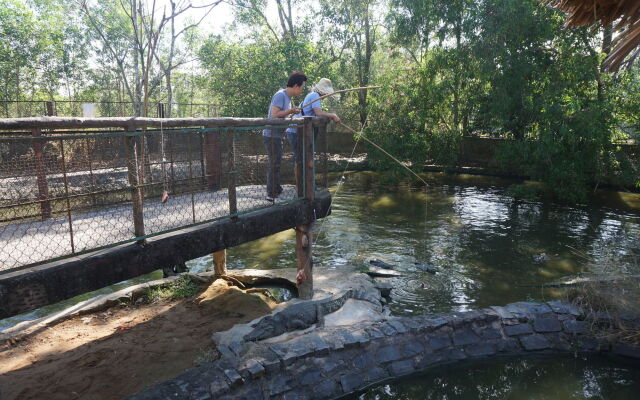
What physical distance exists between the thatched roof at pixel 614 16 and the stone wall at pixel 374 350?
→ 8.91 ft

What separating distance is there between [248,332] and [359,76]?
57.0 ft

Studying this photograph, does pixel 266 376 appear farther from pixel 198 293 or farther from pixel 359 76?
pixel 359 76

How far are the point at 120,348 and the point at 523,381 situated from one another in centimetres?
383

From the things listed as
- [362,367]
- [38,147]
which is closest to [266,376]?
[362,367]

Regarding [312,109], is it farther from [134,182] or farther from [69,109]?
[69,109]

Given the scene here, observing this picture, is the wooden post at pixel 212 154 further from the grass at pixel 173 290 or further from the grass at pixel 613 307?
the grass at pixel 613 307

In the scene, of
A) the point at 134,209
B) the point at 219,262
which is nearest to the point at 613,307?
the point at 219,262

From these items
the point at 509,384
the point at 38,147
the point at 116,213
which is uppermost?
the point at 38,147

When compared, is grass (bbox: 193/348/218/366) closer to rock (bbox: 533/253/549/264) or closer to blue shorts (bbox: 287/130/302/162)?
blue shorts (bbox: 287/130/302/162)

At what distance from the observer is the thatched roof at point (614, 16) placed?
3.66 m

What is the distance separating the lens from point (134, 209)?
11.6 feet

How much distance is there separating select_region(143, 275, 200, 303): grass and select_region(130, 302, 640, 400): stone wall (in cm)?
182

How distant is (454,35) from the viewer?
1478 cm

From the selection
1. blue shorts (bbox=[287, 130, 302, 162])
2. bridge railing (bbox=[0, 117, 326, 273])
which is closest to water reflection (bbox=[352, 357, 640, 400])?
bridge railing (bbox=[0, 117, 326, 273])
